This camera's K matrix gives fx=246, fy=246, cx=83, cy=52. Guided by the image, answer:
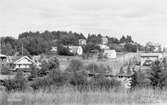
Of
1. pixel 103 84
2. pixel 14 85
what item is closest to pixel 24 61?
pixel 103 84

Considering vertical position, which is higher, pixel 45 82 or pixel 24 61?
pixel 45 82

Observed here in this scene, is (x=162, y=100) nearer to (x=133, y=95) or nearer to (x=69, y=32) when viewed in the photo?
(x=133, y=95)

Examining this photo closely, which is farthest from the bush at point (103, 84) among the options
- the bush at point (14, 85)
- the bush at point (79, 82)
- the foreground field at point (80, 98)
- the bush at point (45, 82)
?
the bush at point (14, 85)

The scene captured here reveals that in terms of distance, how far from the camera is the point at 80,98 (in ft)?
19.9

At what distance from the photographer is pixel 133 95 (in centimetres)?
657

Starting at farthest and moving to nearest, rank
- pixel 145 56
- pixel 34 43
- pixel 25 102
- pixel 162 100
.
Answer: pixel 34 43, pixel 145 56, pixel 162 100, pixel 25 102

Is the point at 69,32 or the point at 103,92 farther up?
the point at 69,32

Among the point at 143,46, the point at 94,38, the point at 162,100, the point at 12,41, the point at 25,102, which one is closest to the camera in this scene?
the point at 25,102

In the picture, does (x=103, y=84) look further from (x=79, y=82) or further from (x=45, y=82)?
(x=79, y=82)

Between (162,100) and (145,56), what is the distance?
195 feet

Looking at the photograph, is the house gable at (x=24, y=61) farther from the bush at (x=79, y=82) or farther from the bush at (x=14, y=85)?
the bush at (x=14, y=85)

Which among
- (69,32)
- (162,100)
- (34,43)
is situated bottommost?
(162,100)

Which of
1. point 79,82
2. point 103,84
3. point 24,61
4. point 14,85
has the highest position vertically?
point 14,85

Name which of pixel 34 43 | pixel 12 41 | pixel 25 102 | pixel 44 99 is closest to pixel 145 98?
pixel 44 99
